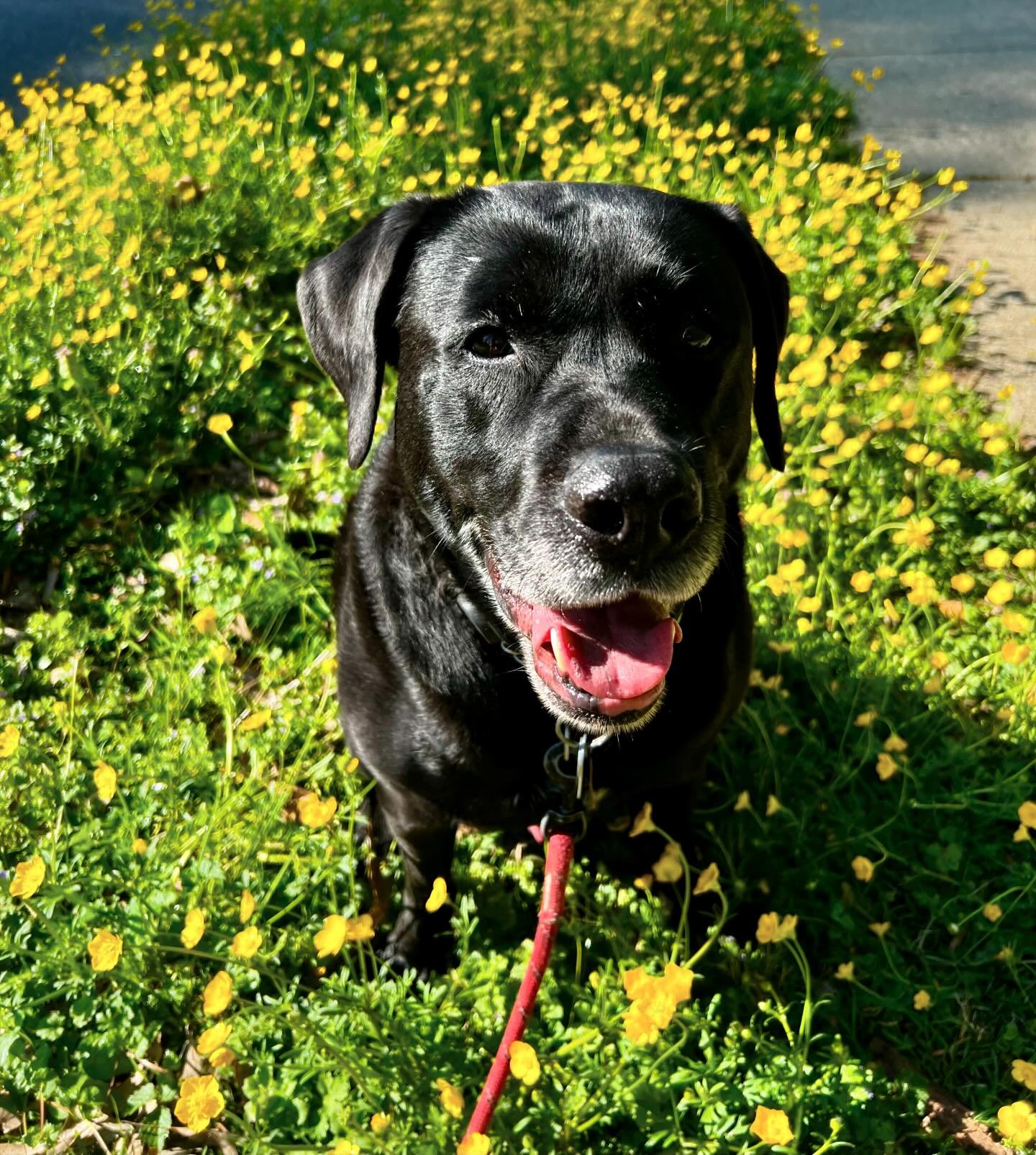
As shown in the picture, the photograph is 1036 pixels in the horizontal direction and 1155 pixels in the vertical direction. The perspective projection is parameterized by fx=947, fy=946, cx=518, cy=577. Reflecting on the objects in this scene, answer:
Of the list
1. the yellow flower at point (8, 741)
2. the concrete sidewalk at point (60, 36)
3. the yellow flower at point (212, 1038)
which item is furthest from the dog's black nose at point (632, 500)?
the concrete sidewalk at point (60, 36)

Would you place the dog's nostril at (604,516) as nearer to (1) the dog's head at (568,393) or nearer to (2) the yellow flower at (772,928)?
(1) the dog's head at (568,393)

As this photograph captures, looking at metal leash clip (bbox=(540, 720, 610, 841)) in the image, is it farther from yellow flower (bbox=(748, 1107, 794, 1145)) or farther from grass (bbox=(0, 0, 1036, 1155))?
yellow flower (bbox=(748, 1107, 794, 1145))

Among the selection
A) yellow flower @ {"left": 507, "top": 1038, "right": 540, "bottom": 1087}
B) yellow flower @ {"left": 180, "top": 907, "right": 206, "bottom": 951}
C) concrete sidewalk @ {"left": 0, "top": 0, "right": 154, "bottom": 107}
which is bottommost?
yellow flower @ {"left": 507, "top": 1038, "right": 540, "bottom": 1087}

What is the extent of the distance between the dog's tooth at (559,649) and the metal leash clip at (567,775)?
7.4 inches

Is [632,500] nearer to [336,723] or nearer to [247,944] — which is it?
[247,944]

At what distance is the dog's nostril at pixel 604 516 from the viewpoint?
1.50 meters

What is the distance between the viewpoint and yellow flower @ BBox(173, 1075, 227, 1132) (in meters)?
1.31

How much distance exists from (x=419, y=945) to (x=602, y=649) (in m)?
0.92

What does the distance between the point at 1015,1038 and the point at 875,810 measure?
0.55 meters

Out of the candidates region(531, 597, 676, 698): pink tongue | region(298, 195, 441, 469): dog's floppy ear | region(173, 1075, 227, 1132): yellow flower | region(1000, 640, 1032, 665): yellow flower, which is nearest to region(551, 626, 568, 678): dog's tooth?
region(531, 597, 676, 698): pink tongue

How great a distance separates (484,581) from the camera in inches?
70.8

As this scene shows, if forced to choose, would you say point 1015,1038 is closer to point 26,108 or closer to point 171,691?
point 171,691

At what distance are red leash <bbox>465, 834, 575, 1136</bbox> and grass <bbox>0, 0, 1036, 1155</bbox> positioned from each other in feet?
0.34

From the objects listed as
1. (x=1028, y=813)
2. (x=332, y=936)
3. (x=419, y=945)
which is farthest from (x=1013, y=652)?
(x=332, y=936)
